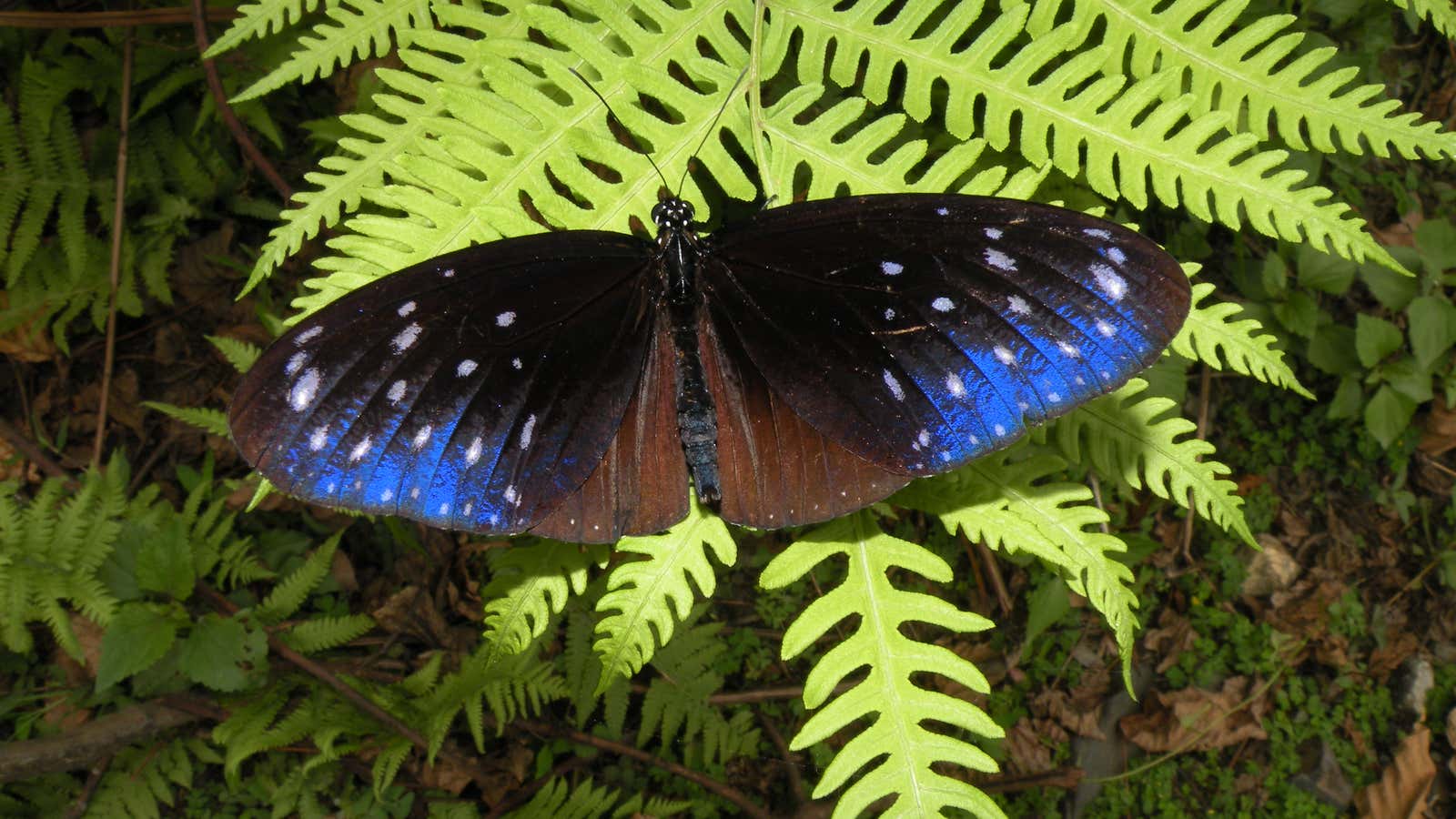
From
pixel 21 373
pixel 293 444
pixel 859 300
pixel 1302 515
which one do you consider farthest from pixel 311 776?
pixel 1302 515

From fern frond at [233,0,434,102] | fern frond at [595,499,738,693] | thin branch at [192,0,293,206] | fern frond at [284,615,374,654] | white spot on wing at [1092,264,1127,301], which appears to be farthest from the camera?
fern frond at [284,615,374,654]

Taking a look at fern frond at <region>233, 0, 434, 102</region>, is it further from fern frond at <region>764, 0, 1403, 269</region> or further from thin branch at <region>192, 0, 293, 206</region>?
fern frond at <region>764, 0, 1403, 269</region>

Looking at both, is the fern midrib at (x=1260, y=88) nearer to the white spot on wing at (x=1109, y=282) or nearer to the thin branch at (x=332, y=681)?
the white spot on wing at (x=1109, y=282)

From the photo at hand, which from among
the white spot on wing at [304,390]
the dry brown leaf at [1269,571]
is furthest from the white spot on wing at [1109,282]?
the dry brown leaf at [1269,571]

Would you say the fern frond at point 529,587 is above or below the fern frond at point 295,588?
below

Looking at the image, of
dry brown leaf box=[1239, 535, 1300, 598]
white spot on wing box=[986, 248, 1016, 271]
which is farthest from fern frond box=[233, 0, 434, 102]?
dry brown leaf box=[1239, 535, 1300, 598]

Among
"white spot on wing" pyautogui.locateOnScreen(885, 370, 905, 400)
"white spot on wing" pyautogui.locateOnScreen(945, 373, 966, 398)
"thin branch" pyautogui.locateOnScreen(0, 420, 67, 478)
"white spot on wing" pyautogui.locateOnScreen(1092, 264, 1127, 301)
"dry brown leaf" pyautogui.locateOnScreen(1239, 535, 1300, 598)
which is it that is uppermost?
"thin branch" pyautogui.locateOnScreen(0, 420, 67, 478)

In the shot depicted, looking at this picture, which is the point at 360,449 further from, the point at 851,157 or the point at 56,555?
the point at 56,555
